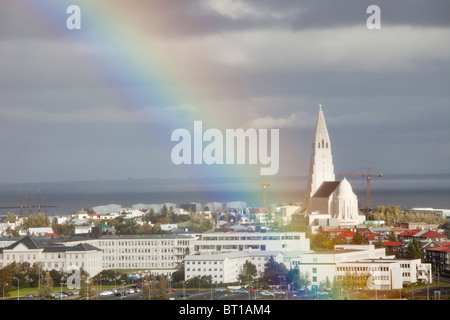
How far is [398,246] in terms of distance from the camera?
68.1 ft

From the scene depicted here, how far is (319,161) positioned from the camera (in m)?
34.4

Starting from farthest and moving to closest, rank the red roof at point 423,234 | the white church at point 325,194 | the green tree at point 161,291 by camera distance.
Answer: the white church at point 325,194, the red roof at point 423,234, the green tree at point 161,291

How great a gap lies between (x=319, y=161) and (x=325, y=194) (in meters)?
2.82

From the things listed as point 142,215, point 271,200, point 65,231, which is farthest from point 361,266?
point 271,200

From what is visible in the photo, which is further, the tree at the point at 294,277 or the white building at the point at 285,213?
the white building at the point at 285,213

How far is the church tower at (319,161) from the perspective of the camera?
3366 cm

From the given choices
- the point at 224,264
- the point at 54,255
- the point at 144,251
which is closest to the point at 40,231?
the point at 144,251

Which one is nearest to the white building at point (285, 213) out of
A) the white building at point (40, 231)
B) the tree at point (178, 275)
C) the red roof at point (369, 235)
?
the red roof at point (369, 235)

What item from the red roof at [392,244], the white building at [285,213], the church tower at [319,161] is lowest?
the red roof at [392,244]

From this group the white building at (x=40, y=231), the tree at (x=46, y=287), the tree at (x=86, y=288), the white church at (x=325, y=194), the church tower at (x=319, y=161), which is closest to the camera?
the tree at (x=46, y=287)

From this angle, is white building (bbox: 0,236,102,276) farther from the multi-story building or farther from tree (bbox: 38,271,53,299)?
tree (bbox: 38,271,53,299)

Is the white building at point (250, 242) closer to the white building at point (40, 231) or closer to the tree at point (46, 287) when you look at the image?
the tree at point (46, 287)

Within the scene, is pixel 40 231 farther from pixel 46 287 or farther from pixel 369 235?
pixel 46 287
